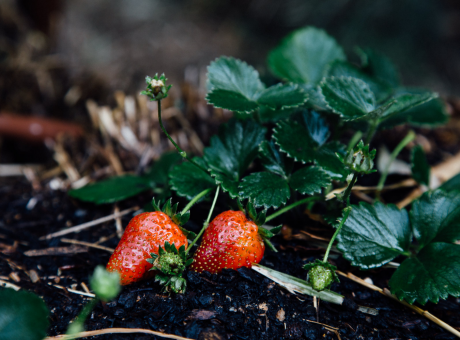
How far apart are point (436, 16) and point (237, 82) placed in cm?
291

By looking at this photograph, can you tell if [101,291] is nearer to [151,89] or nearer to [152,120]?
[151,89]

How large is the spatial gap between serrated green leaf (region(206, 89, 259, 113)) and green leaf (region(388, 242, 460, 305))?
2.14 ft

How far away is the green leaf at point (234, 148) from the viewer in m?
1.18

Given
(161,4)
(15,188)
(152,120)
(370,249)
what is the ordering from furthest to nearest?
1. (161,4)
2. (152,120)
3. (15,188)
4. (370,249)

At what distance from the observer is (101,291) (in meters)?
0.65

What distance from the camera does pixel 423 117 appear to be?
1.39m

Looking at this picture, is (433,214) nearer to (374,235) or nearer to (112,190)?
(374,235)

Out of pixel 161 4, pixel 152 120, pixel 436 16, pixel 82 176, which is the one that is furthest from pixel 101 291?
pixel 161 4

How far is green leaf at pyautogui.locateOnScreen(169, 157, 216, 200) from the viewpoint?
3.63 feet

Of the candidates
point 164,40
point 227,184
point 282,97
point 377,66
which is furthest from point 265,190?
point 164,40

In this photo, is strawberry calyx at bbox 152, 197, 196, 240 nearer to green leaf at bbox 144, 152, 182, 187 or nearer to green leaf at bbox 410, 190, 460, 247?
green leaf at bbox 144, 152, 182, 187

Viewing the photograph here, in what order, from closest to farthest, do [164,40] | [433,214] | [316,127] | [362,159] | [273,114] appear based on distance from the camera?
[362,159] → [433,214] → [316,127] → [273,114] → [164,40]

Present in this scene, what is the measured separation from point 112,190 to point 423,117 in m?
1.24

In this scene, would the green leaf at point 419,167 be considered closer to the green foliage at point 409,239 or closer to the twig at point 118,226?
the green foliage at point 409,239
